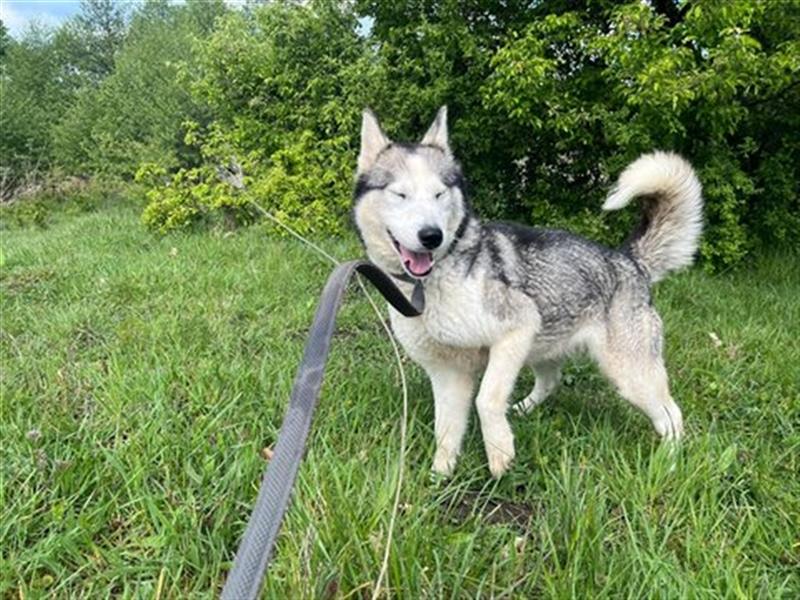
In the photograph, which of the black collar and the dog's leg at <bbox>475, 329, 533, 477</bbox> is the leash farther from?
the dog's leg at <bbox>475, 329, 533, 477</bbox>

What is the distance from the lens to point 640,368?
2924 millimetres

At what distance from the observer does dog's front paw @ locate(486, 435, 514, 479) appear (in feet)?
8.22

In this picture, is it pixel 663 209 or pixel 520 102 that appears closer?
pixel 663 209

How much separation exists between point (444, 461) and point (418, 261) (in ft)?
2.61

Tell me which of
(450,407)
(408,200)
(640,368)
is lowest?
(640,368)

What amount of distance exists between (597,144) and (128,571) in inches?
277

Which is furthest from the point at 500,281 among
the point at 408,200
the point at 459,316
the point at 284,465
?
the point at 284,465

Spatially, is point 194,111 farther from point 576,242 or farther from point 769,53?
point 576,242

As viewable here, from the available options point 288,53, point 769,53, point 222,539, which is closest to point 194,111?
point 288,53

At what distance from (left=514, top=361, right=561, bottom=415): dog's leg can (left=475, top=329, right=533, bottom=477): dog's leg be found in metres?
0.70

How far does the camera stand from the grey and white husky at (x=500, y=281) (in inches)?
102

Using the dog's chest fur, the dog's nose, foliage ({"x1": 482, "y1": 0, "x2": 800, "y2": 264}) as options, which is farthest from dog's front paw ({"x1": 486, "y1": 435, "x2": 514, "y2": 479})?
foliage ({"x1": 482, "y1": 0, "x2": 800, "y2": 264})

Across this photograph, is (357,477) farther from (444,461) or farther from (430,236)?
(430,236)

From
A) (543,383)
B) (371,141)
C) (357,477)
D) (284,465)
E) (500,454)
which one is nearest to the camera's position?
(284,465)
